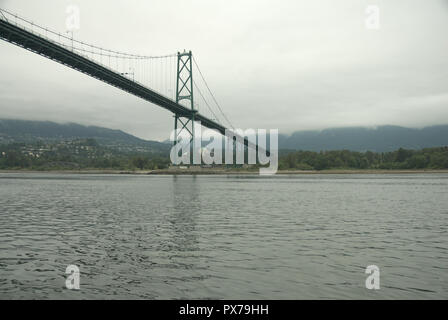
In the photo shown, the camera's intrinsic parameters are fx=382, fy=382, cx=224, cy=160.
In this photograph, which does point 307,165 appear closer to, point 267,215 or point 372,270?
point 267,215

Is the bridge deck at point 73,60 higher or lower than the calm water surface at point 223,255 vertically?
higher

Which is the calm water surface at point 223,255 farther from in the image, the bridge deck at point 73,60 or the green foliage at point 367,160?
the green foliage at point 367,160

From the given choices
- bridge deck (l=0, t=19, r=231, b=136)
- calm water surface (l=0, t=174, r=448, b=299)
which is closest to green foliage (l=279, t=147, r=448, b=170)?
bridge deck (l=0, t=19, r=231, b=136)

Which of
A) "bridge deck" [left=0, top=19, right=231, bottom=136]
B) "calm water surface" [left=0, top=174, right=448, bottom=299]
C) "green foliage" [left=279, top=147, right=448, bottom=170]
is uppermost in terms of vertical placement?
"bridge deck" [left=0, top=19, right=231, bottom=136]

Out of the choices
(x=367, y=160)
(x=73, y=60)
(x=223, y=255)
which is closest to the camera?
(x=223, y=255)

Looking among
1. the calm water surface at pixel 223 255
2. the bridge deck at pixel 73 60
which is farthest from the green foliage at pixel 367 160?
the calm water surface at pixel 223 255

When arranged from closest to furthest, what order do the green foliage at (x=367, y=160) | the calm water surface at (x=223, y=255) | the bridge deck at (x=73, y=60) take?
the calm water surface at (x=223, y=255)
the bridge deck at (x=73, y=60)
the green foliage at (x=367, y=160)

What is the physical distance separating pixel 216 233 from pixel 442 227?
9.72 m

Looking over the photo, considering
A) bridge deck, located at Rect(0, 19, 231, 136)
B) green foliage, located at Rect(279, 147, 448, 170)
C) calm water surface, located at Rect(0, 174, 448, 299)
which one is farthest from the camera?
green foliage, located at Rect(279, 147, 448, 170)

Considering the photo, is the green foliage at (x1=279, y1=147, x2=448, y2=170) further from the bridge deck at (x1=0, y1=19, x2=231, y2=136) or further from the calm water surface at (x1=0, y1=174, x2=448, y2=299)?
the calm water surface at (x1=0, y1=174, x2=448, y2=299)

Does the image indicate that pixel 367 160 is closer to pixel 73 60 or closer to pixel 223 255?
pixel 73 60

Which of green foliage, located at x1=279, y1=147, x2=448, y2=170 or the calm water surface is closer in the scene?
the calm water surface

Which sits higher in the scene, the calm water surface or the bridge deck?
the bridge deck

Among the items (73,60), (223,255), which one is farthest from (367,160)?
(223,255)
